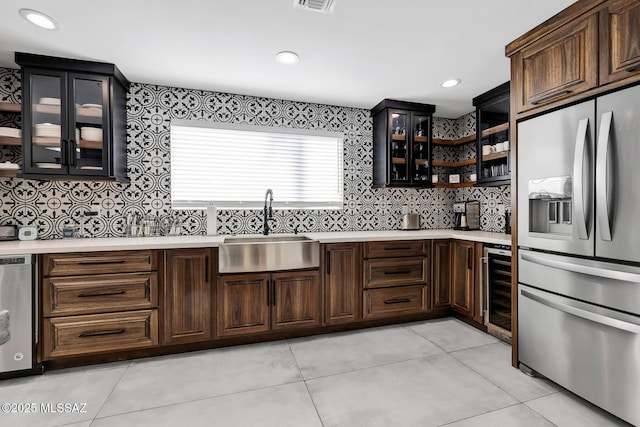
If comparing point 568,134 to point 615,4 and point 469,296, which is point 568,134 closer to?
point 615,4

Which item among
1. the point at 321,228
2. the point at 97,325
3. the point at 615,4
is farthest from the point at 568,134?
the point at 97,325

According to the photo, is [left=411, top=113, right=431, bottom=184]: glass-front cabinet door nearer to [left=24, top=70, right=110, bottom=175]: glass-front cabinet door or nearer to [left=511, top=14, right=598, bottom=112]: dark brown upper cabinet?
[left=511, top=14, right=598, bottom=112]: dark brown upper cabinet

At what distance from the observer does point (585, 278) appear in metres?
1.78

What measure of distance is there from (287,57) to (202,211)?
1.75 m

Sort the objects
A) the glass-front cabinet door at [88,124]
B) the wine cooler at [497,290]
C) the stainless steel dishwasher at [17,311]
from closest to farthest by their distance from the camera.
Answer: the stainless steel dishwasher at [17,311] < the glass-front cabinet door at [88,124] < the wine cooler at [497,290]

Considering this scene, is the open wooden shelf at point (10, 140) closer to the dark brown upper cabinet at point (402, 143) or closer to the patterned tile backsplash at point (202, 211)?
the patterned tile backsplash at point (202, 211)

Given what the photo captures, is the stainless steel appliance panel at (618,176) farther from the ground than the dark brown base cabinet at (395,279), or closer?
farther from the ground

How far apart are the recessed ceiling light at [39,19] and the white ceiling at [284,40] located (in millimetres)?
47

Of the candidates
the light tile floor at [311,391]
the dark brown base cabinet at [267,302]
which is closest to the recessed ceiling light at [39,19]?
the dark brown base cabinet at [267,302]

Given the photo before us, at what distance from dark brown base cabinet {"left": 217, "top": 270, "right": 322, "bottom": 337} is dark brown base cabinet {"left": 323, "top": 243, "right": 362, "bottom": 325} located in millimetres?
113

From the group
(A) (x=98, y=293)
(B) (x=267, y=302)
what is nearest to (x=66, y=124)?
(A) (x=98, y=293)

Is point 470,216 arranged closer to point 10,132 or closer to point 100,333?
point 100,333

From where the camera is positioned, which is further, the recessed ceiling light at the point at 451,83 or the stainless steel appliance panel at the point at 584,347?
the recessed ceiling light at the point at 451,83

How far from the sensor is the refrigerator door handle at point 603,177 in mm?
1646
